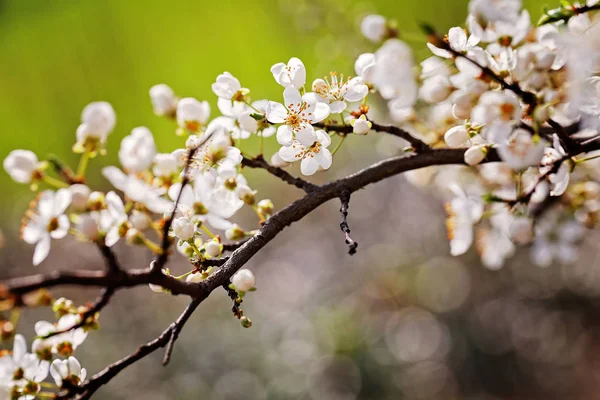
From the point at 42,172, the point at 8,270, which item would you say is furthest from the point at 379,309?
the point at 8,270

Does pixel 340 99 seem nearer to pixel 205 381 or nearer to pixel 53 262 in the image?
pixel 205 381

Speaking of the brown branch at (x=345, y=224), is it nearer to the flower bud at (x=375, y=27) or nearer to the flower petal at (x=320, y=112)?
the flower petal at (x=320, y=112)

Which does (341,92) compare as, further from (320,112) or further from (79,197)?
(79,197)

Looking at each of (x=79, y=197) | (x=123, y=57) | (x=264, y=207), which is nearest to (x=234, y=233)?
(x=264, y=207)

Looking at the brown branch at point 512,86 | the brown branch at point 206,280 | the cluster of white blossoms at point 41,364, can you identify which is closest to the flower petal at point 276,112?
the brown branch at point 206,280

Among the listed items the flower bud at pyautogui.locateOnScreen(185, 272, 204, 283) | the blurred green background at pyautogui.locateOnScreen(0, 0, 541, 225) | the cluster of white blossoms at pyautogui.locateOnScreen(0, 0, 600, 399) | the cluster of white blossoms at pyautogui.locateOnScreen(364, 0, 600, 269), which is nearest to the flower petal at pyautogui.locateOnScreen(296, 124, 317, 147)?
the cluster of white blossoms at pyautogui.locateOnScreen(0, 0, 600, 399)

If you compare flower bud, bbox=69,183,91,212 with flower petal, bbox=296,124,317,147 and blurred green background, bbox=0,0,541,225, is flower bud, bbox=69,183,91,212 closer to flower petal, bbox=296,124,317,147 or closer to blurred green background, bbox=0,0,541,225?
flower petal, bbox=296,124,317,147
